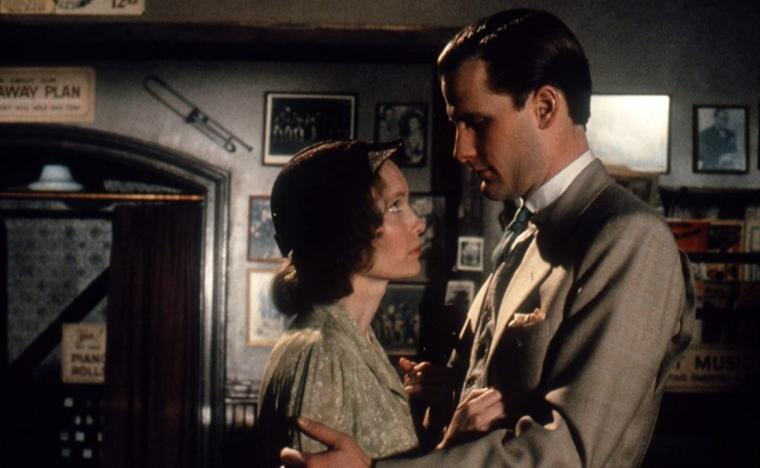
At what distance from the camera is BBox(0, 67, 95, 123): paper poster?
5.44 metres

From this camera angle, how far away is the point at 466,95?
1.98m

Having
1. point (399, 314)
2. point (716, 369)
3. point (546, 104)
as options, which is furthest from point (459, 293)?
point (546, 104)

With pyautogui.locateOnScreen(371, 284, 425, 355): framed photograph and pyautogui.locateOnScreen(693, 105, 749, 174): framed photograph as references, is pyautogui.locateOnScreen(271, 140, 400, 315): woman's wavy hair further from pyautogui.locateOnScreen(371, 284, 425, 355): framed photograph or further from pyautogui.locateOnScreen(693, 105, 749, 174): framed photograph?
pyautogui.locateOnScreen(693, 105, 749, 174): framed photograph

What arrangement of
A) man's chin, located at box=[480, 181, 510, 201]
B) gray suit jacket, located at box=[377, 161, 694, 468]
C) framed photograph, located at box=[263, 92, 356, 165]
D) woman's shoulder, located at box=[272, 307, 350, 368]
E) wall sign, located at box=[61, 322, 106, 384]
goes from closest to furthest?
gray suit jacket, located at box=[377, 161, 694, 468] < woman's shoulder, located at box=[272, 307, 350, 368] < man's chin, located at box=[480, 181, 510, 201] < framed photograph, located at box=[263, 92, 356, 165] < wall sign, located at box=[61, 322, 106, 384]

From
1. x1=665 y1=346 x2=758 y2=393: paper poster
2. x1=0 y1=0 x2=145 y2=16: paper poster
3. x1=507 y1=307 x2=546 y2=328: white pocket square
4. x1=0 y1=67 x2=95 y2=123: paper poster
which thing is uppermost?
x1=0 y1=0 x2=145 y2=16: paper poster

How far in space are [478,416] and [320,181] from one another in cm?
69

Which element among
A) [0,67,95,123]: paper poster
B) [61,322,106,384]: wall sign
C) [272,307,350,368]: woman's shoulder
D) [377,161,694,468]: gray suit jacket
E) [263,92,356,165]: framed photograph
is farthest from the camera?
[61,322,106,384]: wall sign

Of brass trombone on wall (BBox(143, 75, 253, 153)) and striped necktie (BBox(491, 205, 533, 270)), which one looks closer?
striped necktie (BBox(491, 205, 533, 270))

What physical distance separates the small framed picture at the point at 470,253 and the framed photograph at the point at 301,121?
104 centimetres

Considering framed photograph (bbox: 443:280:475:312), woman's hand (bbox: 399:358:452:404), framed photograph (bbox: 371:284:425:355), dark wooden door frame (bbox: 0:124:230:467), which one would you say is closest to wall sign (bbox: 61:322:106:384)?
dark wooden door frame (bbox: 0:124:230:467)

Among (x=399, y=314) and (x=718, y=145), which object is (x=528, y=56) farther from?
(x=718, y=145)

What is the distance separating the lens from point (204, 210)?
17.7 ft

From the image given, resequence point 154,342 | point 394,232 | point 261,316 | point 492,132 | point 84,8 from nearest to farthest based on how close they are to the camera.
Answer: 1. point 492,132
2. point 394,232
3. point 84,8
4. point 261,316
5. point 154,342

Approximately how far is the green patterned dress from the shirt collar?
56cm
